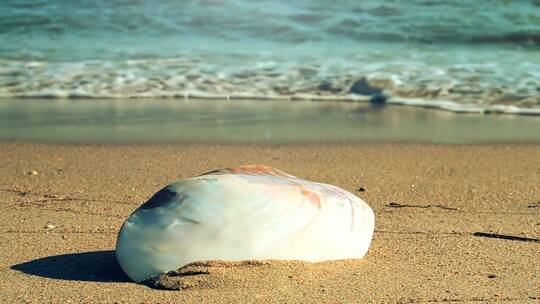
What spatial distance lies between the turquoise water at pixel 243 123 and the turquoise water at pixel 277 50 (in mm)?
291

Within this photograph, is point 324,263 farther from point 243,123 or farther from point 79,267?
point 243,123

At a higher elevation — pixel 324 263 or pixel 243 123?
pixel 324 263

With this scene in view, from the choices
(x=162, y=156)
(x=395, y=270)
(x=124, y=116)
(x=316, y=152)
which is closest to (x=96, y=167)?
→ (x=162, y=156)

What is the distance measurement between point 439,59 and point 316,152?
365 centimetres

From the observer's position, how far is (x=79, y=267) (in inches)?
117

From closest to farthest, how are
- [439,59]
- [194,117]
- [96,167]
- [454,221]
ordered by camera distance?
1. [454,221]
2. [96,167]
3. [194,117]
4. [439,59]

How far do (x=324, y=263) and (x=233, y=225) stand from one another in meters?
0.35

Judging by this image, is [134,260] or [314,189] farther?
[314,189]

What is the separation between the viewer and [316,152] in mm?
5219

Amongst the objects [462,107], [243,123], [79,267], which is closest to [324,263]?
[79,267]

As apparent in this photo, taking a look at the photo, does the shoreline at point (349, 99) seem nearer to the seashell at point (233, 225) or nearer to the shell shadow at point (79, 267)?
the seashell at point (233, 225)

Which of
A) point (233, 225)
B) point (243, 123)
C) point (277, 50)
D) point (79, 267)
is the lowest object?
point (277, 50)

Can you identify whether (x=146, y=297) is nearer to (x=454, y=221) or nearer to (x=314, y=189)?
(x=314, y=189)

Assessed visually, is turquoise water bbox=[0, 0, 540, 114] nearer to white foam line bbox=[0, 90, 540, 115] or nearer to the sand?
white foam line bbox=[0, 90, 540, 115]
